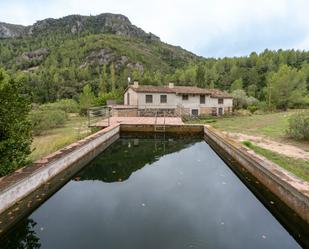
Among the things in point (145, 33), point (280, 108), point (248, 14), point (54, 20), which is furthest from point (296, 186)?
point (54, 20)

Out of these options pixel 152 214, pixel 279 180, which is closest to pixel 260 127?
pixel 279 180

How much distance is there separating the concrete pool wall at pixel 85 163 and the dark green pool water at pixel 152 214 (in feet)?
1.20

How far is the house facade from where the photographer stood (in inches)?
858

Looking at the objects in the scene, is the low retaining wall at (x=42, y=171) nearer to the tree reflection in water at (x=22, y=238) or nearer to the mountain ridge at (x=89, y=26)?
the tree reflection in water at (x=22, y=238)

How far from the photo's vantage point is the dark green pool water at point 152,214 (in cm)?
298

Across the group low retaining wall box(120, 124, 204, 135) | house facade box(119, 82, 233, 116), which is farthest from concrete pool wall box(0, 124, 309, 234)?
house facade box(119, 82, 233, 116)

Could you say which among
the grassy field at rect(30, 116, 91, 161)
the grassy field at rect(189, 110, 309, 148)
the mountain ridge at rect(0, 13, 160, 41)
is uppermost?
the mountain ridge at rect(0, 13, 160, 41)

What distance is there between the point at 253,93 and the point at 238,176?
41188mm

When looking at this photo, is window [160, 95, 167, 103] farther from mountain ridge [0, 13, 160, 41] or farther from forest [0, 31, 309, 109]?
mountain ridge [0, 13, 160, 41]

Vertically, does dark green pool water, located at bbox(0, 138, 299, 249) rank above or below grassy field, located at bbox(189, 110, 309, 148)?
below

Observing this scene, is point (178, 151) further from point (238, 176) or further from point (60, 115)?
point (60, 115)

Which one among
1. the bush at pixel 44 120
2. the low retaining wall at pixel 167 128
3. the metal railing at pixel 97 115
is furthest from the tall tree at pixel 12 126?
the bush at pixel 44 120

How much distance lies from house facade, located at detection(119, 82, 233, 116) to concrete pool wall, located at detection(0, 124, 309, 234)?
13.9 m

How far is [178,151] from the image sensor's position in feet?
27.1
